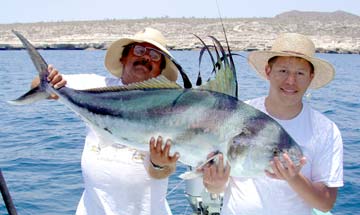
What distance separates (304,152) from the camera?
2969 millimetres

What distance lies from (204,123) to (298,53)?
2.22ft

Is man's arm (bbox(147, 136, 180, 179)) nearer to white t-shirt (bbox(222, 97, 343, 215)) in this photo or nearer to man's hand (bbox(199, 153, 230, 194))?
man's hand (bbox(199, 153, 230, 194))

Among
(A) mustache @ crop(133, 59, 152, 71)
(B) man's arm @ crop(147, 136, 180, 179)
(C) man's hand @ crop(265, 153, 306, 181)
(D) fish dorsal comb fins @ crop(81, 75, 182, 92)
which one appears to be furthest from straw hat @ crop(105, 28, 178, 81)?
(C) man's hand @ crop(265, 153, 306, 181)

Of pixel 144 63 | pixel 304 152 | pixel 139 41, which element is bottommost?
pixel 304 152

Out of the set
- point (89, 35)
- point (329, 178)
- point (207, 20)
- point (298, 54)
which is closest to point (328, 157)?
point (329, 178)

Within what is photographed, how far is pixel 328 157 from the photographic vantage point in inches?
116

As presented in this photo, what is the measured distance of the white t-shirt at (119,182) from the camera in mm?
3291

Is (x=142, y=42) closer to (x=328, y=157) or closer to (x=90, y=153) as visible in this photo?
(x=90, y=153)

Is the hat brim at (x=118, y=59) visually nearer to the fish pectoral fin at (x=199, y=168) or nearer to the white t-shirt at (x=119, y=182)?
the white t-shirt at (x=119, y=182)

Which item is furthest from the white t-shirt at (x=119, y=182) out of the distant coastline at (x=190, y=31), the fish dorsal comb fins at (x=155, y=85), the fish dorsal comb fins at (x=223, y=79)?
Result: the distant coastline at (x=190, y=31)

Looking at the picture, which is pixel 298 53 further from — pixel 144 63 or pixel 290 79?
pixel 144 63

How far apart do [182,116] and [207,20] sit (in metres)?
80.4

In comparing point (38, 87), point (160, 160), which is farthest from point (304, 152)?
point (38, 87)

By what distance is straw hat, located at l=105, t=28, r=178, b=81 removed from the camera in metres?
3.36
